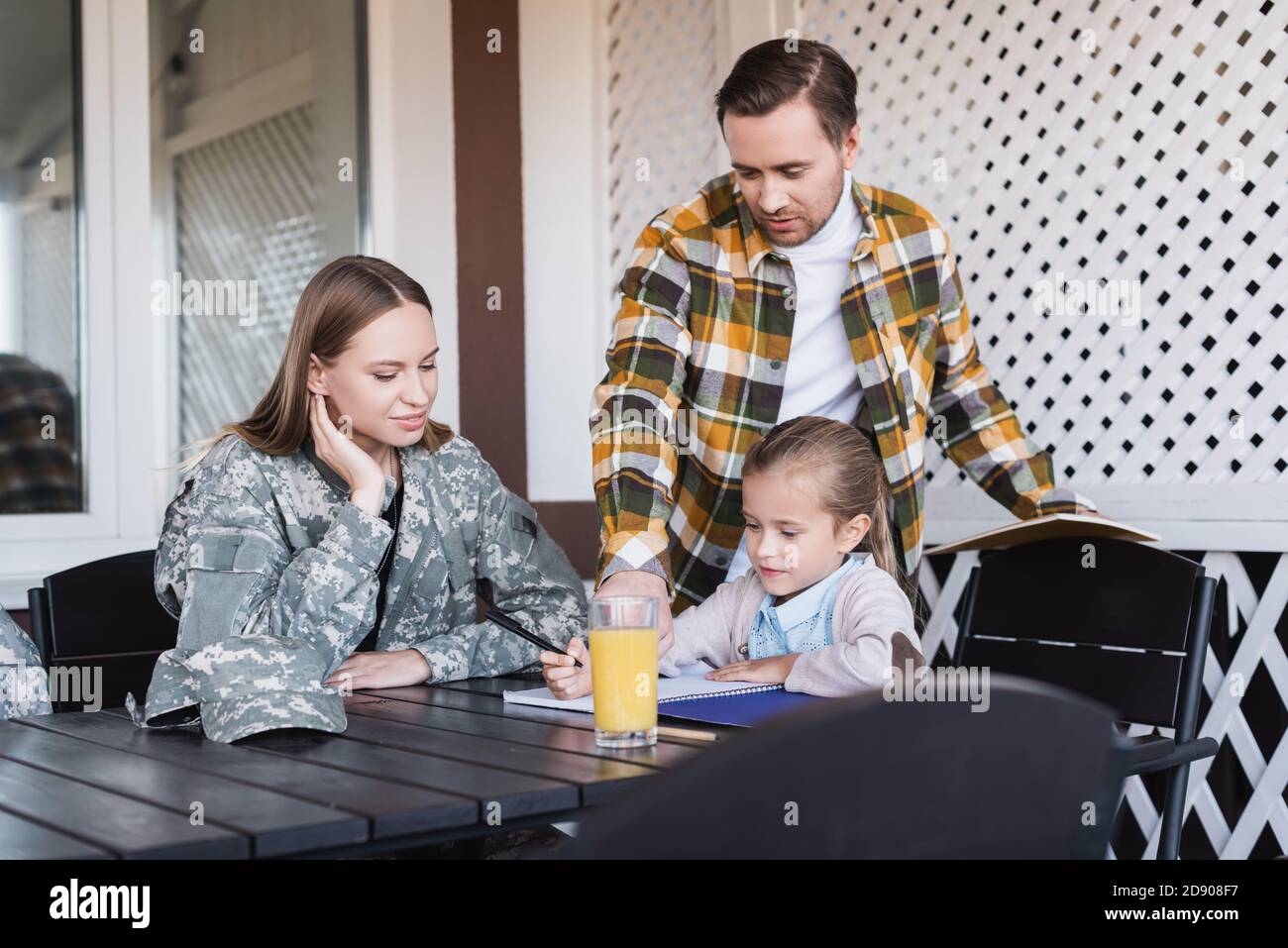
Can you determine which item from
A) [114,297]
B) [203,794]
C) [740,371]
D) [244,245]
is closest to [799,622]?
[740,371]

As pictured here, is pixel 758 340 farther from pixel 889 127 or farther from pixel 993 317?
pixel 889 127

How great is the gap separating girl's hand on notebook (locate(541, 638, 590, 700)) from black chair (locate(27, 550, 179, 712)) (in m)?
0.84

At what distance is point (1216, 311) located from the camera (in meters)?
2.31

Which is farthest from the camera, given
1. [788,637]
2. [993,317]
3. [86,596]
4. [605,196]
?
[605,196]

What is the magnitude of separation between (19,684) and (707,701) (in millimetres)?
864

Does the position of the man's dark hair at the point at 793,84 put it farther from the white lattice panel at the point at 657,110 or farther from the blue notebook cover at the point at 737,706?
the white lattice panel at the point at 657,110

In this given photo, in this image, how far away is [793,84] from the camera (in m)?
1.92

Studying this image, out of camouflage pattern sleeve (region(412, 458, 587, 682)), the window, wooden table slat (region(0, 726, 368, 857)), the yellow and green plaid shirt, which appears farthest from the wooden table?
the window

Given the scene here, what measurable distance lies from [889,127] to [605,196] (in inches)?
36.6

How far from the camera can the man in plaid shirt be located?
6.42 ft

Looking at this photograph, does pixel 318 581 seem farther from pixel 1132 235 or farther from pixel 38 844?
pixel 1132 235

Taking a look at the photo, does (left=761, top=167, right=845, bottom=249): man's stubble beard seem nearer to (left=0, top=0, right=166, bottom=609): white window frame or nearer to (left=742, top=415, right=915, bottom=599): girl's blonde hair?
(left=742, top=415, right=915, bottom=599): girl's blonde hair

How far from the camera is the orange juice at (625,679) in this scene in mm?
1282

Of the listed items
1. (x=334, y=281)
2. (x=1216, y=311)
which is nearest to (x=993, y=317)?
(x=1216, y=311)
